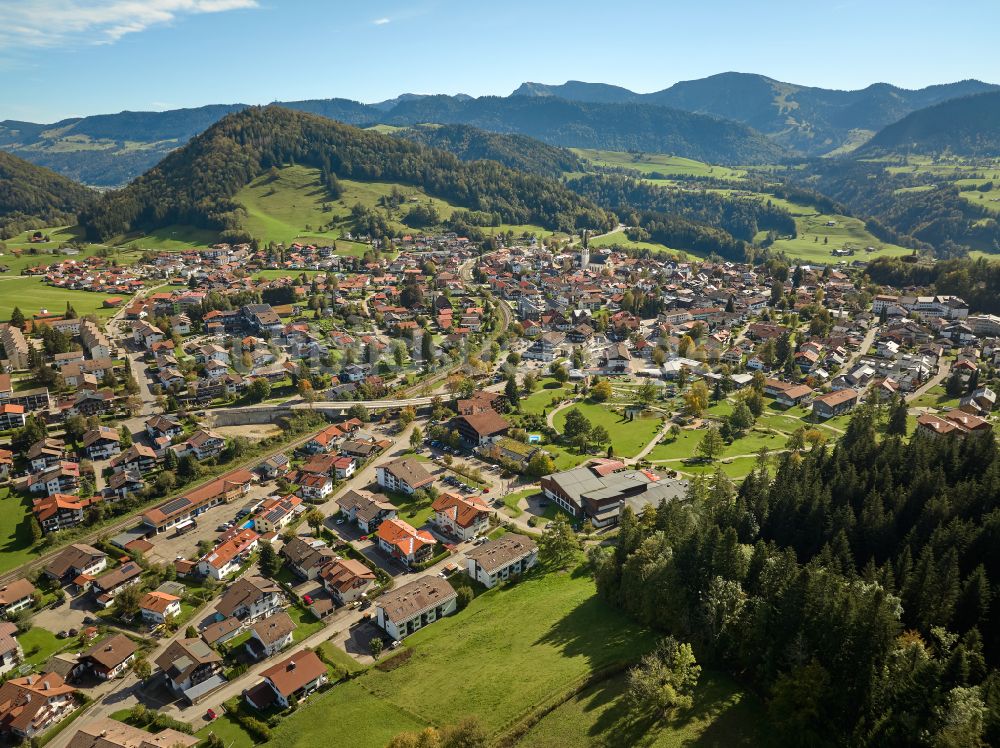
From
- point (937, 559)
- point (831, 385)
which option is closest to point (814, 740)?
point (937, 559)

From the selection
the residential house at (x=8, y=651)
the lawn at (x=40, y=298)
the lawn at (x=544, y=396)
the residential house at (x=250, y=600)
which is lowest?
the residential house at (x=8, y=651)

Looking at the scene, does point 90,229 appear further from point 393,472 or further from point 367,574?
point 367,574

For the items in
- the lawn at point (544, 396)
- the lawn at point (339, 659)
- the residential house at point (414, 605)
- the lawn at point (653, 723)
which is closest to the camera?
the lawn at point (653, 723)

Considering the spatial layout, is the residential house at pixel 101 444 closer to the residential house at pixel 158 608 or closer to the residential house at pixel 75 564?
the residential house at pixel 75 564

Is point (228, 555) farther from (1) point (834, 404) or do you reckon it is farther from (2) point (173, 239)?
(2) point (173, 239)

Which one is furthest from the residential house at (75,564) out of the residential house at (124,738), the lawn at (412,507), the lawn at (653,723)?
the lawn at (653,723)

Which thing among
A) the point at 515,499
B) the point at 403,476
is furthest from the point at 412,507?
the point at 515,499
